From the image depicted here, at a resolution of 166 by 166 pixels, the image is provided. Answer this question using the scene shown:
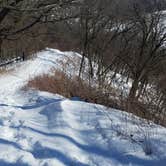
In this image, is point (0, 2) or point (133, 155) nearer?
point (133, 155)

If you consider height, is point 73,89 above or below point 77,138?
below

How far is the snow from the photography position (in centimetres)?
603

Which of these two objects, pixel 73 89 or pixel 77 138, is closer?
pixel 77 138

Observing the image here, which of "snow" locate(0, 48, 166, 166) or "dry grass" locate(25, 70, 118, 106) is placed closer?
"snow" locate(0, 48, 166, 166)

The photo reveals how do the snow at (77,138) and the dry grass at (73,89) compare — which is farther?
the dry grass at (73,89)

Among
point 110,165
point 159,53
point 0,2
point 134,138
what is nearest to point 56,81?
point 0,2

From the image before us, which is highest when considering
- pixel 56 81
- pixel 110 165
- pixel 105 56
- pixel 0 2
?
pixel 0 2

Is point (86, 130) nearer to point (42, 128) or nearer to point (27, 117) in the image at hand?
point (42, 128)

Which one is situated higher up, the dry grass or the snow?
the snow

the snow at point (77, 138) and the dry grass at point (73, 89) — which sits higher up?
the snow at point (77, 138)

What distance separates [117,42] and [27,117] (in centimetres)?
4882

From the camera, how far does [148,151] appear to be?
6.23 m

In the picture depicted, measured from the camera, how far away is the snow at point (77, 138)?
603 centimetres

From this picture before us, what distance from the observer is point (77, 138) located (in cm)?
716
